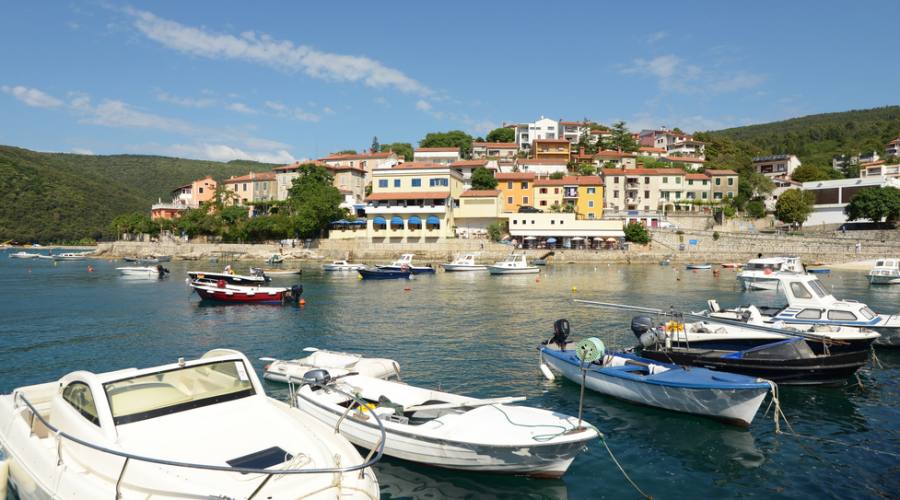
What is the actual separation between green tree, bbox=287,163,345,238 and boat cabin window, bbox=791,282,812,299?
6193cm

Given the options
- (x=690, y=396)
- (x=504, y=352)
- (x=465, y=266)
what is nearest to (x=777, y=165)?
(x=465, y=266)

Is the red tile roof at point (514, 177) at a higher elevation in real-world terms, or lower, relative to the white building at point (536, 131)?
lower

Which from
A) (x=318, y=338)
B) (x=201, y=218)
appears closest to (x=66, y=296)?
(x=318, y=338)

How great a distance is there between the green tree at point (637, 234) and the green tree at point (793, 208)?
71.0 ft

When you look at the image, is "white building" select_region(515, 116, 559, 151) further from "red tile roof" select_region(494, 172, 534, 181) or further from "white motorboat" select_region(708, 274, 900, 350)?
"white motorboat" select_region(708, 274, 900, 350)

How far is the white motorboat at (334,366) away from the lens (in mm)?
14297

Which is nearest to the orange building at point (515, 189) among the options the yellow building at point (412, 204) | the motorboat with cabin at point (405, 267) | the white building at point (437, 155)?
the yellow building at point (412, 204)

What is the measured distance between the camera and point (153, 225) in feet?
297

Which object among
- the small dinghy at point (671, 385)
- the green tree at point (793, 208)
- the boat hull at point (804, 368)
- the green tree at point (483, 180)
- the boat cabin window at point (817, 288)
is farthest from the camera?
the green tree at point (483, 180)

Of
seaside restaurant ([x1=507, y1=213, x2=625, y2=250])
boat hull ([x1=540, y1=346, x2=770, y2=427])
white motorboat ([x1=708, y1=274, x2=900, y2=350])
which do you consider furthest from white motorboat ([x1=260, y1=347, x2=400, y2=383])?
seaside restaurant ([x1=507, y1=213, x2=625, y2=250])

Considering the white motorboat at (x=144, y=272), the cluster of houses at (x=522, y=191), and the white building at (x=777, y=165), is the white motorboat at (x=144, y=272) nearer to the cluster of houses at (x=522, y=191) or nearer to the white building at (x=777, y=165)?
the cluster of houses at (x=522, y=191)

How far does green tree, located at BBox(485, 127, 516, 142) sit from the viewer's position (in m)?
115

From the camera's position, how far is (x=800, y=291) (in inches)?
785

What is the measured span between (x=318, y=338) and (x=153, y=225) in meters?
82.4
